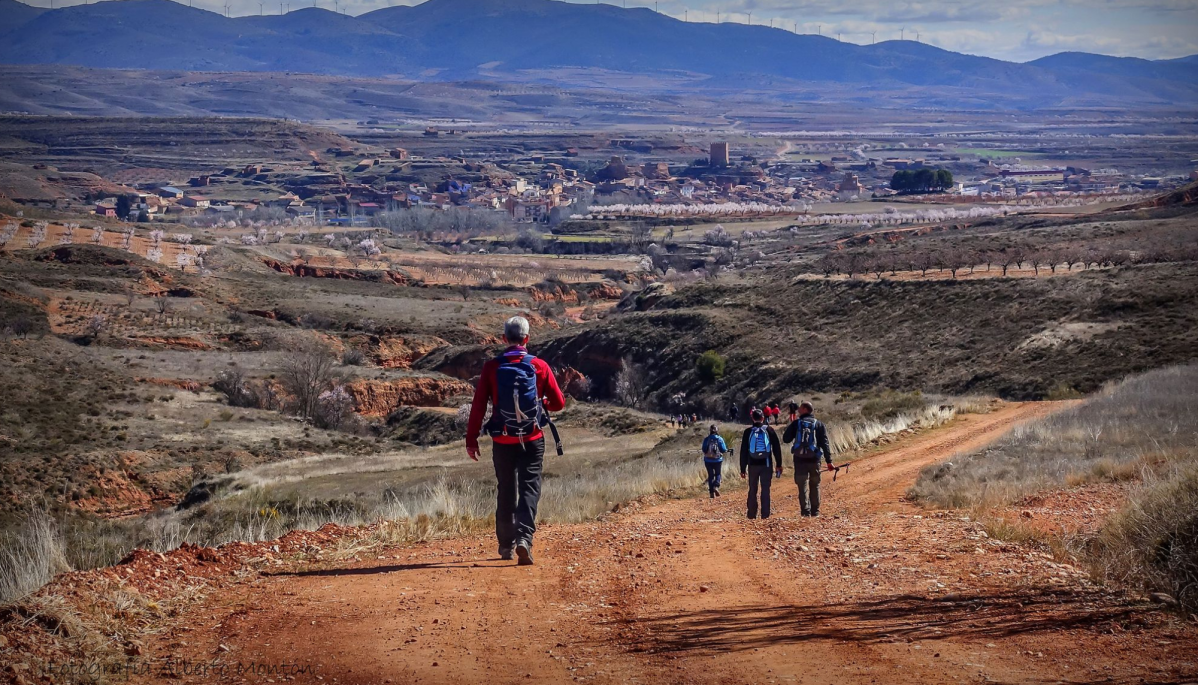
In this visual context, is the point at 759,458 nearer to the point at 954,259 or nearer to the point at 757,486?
the point at 757,486

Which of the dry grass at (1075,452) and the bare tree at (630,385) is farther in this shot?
the bare tree at (630,385)

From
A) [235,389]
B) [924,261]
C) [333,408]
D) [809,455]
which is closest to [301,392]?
[333,408]

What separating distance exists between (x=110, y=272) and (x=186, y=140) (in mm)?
140885

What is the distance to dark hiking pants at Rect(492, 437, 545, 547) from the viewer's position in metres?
8.66

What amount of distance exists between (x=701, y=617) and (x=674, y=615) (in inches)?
6.3

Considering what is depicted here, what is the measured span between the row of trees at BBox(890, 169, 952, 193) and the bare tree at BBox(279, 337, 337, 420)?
103776 millimetres

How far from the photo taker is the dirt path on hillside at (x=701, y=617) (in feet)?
19.6

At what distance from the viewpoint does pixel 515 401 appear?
8555mm

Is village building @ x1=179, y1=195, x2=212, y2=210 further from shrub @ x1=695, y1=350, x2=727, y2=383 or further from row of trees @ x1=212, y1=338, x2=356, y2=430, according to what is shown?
shrub @ x1=695, y1=350, x2=727, y2=383

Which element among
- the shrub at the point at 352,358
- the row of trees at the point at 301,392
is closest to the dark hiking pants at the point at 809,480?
the row of trees at the point at 301,392

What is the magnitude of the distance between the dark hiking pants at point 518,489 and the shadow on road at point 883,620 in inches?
74.2

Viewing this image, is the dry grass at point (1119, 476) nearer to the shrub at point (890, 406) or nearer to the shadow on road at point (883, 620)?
the shadow on road at point (883, 620)

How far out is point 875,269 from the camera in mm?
57875

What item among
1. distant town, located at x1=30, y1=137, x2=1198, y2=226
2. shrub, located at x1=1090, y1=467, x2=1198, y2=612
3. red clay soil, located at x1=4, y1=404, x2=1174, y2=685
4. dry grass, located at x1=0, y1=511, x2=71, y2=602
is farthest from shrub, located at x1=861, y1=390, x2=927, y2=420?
distant town, located at x1=30, y1=137, x2=1198, y2=226
